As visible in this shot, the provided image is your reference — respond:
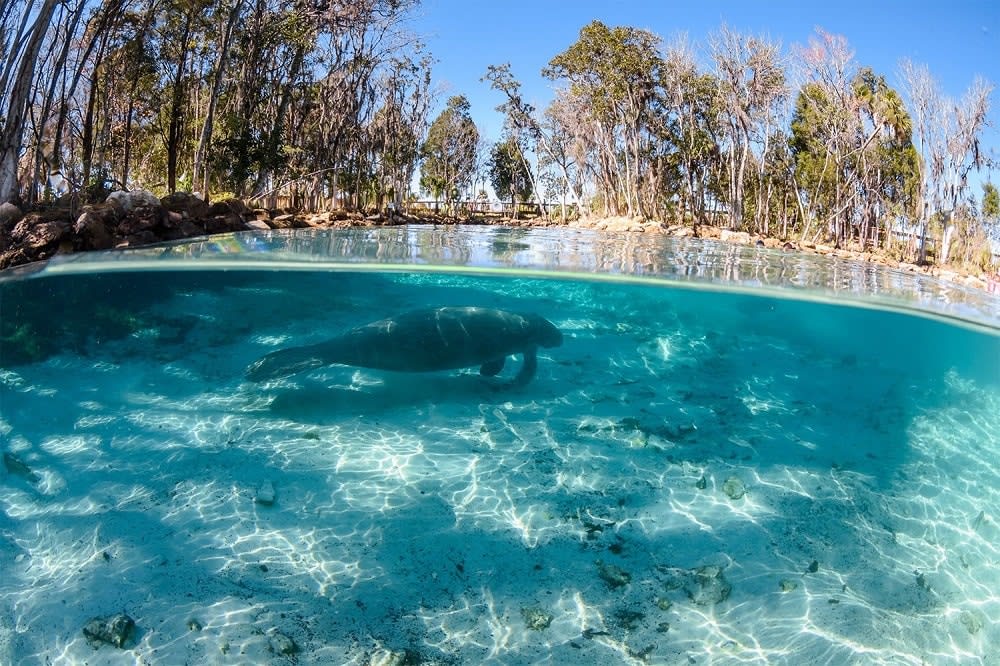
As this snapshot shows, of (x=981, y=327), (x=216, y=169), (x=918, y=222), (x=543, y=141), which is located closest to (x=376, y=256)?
(x=981, y=327)

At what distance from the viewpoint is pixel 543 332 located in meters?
7.76

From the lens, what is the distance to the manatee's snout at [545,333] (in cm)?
770

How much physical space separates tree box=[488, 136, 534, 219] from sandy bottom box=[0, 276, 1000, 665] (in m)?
42.8

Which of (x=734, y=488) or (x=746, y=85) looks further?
(x=746, y=85)

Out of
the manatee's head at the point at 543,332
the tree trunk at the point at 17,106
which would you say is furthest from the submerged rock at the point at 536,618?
the tree trunk at the point at 17,106

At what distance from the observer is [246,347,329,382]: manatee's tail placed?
6211mm

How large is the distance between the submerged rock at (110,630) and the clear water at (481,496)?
1.9 inches

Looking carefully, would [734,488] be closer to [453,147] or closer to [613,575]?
[613,575]

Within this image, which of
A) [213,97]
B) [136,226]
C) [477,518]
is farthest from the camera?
[213,97]

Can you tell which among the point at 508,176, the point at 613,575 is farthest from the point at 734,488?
the point at 508,176

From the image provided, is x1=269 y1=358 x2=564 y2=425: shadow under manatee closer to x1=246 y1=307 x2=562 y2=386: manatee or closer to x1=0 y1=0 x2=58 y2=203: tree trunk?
x1=246 y1=307 x2=562 y2=386: manatee

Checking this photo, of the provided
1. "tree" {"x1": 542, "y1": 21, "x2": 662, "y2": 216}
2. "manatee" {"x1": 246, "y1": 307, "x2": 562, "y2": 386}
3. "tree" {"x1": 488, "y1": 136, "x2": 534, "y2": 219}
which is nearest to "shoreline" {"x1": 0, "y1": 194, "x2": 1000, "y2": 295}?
"manatee" {"x1": 246, "y1": 307, "x2": 562, "y2": 386}

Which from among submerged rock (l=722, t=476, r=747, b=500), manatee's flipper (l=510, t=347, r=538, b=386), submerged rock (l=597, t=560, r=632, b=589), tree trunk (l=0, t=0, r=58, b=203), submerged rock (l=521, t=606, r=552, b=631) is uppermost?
tree trunk (l=0, t=0, r=58, b=203)

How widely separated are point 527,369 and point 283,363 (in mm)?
2813
